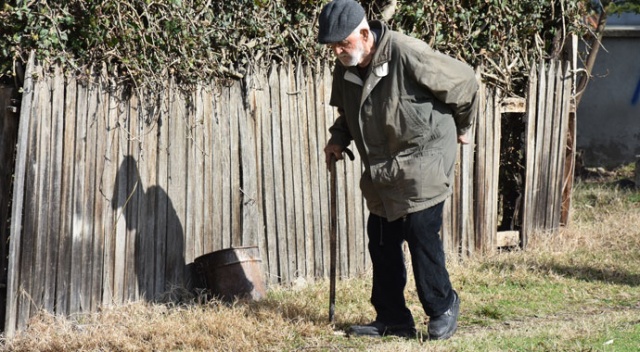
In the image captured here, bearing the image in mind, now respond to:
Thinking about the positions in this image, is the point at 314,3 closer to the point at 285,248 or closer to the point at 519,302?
the point at 285,248

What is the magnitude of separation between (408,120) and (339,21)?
67cm

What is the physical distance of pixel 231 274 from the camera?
20.7 ft

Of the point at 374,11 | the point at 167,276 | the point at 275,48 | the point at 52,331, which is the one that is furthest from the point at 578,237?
the point at 52,331

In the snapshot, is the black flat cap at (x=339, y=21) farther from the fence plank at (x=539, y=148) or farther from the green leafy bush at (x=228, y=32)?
the fence plank at (x=539, y=148)

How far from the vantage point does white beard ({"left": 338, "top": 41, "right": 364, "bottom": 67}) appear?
512 cm

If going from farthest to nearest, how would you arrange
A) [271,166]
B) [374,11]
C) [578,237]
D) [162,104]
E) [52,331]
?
[578,237], [374,11], [271,166], [162,104], [52,331]

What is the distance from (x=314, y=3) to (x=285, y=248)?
1898 millimetres

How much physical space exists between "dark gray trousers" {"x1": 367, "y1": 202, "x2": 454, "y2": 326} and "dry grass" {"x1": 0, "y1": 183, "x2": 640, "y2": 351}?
0.71 ft

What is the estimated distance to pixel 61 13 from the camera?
5.91m

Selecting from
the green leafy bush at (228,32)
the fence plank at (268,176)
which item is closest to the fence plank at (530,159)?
the green leafy bush at (228,32)

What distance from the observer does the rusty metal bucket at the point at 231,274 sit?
633 cm

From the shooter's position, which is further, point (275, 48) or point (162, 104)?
point (275, 48)

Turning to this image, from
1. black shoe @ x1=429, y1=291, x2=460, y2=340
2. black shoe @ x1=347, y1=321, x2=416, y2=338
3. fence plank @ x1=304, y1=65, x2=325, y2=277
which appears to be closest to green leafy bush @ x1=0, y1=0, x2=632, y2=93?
fence plank @ x1=304, y1=65, x2=325, y2=277

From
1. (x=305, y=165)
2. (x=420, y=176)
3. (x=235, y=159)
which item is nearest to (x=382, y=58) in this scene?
(x=420, y=176)
